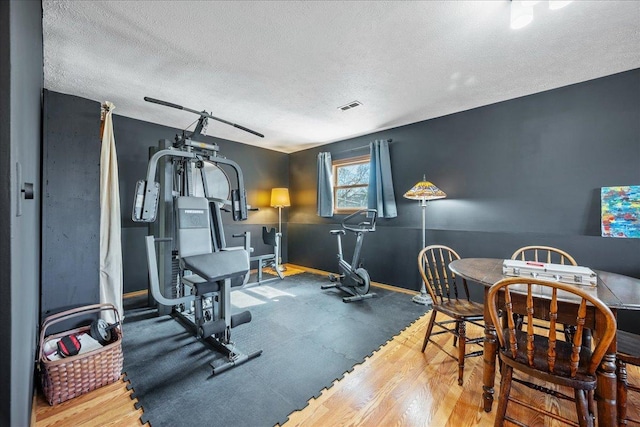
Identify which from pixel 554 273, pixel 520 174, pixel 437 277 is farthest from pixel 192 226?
pixel 520 174

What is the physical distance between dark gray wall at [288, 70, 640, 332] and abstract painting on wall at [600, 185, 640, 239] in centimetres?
6

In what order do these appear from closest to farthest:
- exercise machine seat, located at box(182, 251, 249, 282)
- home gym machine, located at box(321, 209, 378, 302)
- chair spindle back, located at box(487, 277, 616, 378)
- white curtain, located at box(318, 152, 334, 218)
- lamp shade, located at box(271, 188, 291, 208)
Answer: chair spindle back, located at box(487, 277, 616, 378) < exercise machine seat, located at box(182, 251, 249, 282) < home gym machine, located at box(321, 209, 378, 302) < white curtain, located at box(318, 152, 334, 218) < lamp shade, located at box(271, 188, 291, 208)

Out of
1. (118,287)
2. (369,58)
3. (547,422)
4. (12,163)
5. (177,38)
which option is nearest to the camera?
(12,163)

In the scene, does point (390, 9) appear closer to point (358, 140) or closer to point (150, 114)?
point (358, 140)

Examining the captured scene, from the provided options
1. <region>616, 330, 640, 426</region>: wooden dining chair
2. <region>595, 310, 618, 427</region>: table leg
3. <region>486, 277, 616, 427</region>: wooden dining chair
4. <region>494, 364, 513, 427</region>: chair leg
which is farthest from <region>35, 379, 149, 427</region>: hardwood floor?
<region>616, 330, 640, 426</region>: wooden dining chair

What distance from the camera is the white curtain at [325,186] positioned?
480cm

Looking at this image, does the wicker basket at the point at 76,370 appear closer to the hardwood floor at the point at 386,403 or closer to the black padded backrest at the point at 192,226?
the hardwood floor at the point at 386,403

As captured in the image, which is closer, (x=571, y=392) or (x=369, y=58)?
(x=571, y=392)

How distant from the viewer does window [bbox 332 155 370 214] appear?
4.50m

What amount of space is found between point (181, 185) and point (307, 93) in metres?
1.70

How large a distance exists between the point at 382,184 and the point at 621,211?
8.18ft

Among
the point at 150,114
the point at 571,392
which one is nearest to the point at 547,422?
the point at 571,392

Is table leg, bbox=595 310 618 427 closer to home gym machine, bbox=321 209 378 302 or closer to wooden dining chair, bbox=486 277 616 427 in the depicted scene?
wooden dining chair, bbox=486 277 616 427

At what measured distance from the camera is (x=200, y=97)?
9.68ft
